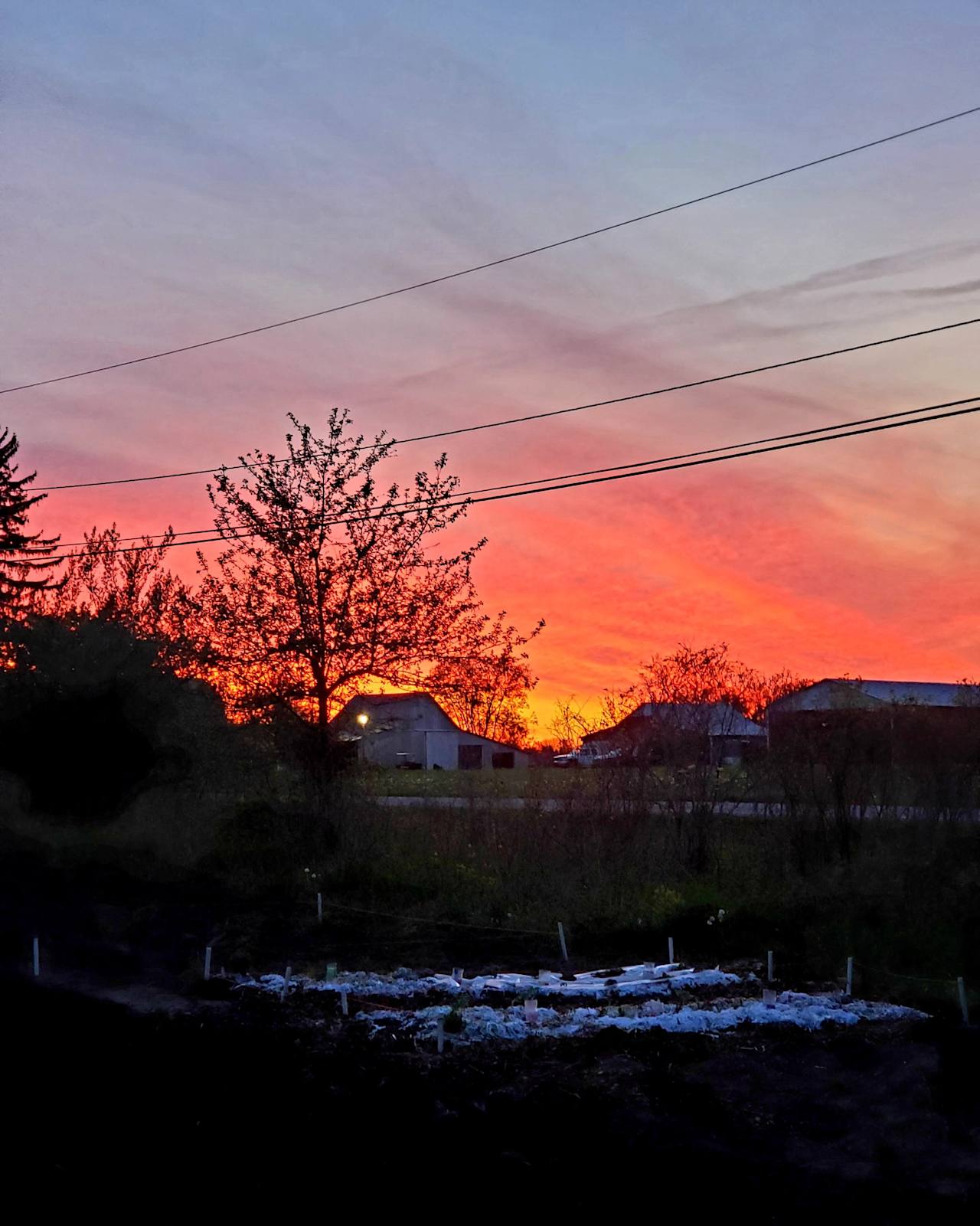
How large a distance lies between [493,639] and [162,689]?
6121 mm

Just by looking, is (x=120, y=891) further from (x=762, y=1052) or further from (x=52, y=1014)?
(x=762, y=1052)

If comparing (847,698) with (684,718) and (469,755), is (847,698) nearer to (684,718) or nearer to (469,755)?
(684,718)

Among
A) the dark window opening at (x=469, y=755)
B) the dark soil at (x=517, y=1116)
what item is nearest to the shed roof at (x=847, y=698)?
the dark soil at (x=517, y=1116)

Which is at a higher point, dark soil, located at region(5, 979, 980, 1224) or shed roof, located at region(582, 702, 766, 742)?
shed roof, located at region(582, 702, 766, 742)

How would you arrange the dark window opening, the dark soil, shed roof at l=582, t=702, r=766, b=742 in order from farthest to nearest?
the dark window opening < shed roof at l=582, t=702, r=766, b=742 < the dark soil

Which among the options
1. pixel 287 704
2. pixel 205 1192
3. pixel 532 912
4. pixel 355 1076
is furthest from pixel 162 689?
pixel 205 1192

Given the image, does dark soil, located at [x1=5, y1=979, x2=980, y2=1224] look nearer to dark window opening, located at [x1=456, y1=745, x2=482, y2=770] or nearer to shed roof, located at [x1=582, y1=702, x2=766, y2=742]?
shed roof, located at [x1=582, y1=702, x2=766, y2=742]

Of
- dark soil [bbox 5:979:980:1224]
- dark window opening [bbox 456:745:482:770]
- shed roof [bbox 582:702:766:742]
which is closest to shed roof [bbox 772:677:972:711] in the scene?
shed roof [bbox 582:702:766:742]

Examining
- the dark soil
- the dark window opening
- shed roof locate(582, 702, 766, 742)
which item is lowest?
the dark soil

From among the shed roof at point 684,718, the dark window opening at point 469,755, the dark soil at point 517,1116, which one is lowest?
the dark soil at point 517,1116

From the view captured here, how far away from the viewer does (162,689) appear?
73.0ft

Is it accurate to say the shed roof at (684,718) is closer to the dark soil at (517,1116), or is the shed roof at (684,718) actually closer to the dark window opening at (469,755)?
the dark soil at (517,1116)

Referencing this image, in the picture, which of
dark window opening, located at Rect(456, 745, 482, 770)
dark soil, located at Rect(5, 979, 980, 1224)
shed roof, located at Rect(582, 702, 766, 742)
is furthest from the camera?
dark window opening, located at Rect(456, 745, 482, 770)

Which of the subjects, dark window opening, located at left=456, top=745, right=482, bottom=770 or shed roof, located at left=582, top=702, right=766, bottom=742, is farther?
dark window opening, located at left=456, top=745, right=482, bottom=770
